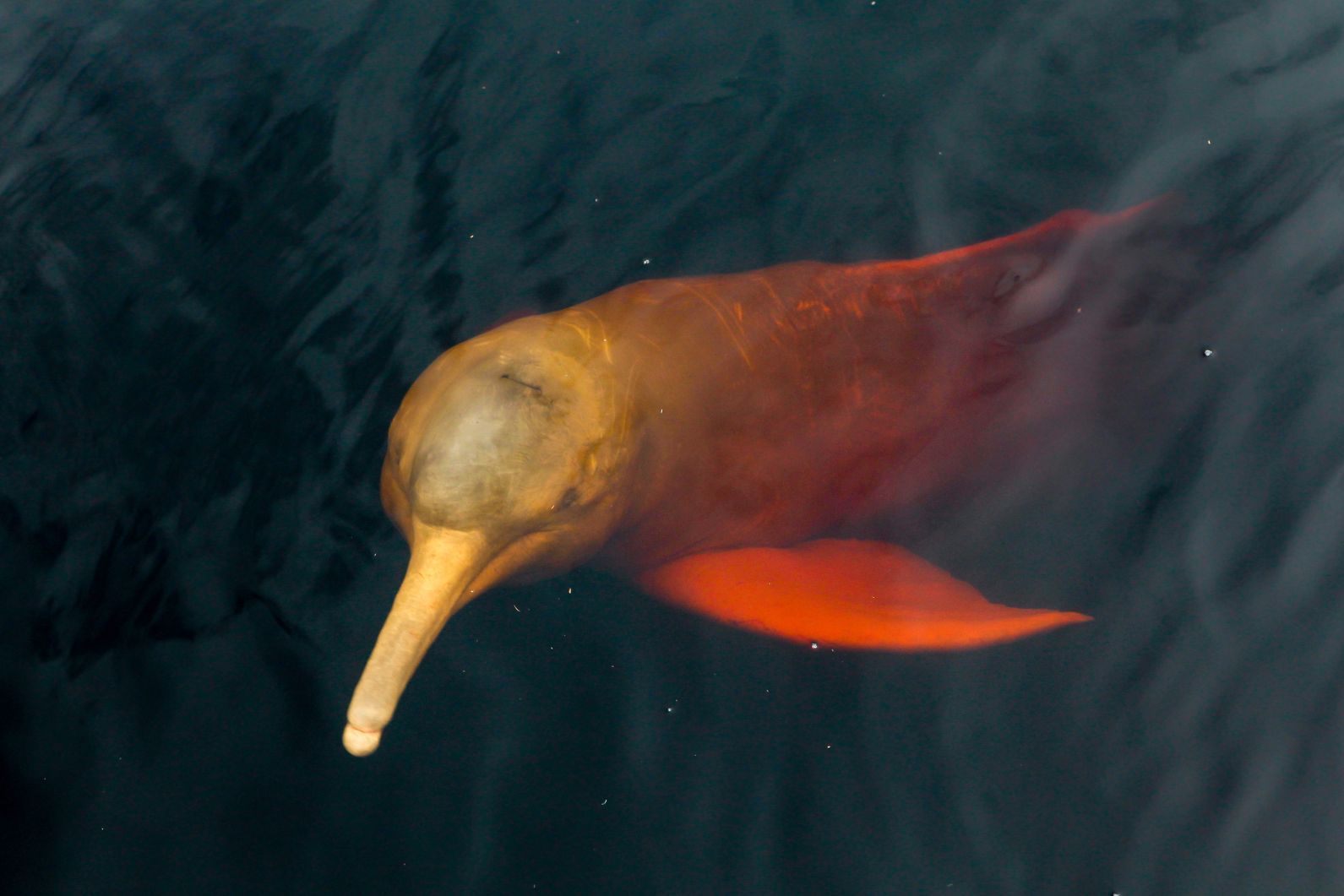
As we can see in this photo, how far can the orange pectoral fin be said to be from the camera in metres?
5.56

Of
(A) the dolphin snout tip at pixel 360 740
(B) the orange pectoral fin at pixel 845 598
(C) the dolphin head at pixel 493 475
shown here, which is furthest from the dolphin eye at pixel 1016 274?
(A) the dolphin snout tip at pixel 360 740

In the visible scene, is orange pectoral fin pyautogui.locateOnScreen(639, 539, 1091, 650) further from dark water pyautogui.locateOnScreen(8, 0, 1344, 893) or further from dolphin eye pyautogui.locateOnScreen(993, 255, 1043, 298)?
dolphin eye pyautogui.locateOnScreen(993, 255, 1043, 298)

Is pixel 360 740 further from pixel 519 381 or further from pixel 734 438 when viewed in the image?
pixel 734 438

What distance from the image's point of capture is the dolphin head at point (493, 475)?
4.55m

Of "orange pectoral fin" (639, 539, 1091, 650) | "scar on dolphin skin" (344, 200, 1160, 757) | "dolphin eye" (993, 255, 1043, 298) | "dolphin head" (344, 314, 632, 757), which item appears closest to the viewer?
"dolphin head" (344, 314, 632, 757)

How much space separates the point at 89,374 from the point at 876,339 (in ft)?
14.8

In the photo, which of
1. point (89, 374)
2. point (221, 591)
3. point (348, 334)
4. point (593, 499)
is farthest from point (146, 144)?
point (593, 499)

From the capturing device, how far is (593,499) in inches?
216

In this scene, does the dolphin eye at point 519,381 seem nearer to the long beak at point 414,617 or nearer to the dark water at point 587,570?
the long beak at point 414,617

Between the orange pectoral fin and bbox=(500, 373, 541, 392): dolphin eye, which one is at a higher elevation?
bbox=(500, 373, 541, 392): dolphin eye

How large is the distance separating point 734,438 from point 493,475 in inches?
69.9

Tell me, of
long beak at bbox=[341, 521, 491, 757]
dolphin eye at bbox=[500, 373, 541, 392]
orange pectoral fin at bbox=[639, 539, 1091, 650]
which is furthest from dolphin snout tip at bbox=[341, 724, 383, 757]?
orange pectoral fin at bbox=[639, 539, 1091, 650]

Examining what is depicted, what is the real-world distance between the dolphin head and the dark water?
534mm

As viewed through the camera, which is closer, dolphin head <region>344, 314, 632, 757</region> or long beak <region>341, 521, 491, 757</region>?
long beak <region>341, 521, 491, 757</region>
